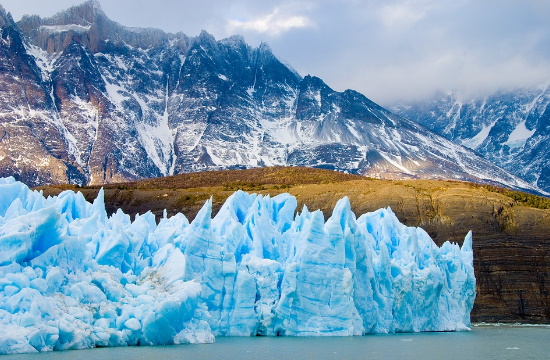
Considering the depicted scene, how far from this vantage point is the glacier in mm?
30125

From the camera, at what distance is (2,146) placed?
502 feet

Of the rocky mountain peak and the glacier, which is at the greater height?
the rocky mountain peak

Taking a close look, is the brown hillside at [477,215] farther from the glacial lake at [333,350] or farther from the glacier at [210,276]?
the glacial lake at [333,350]

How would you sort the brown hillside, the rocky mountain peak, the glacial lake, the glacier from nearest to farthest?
1. the glacial lake
2. the glacier
3. the brown hillside
4. the rocky mountain peak

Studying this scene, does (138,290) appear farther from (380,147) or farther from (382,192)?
(380,147)

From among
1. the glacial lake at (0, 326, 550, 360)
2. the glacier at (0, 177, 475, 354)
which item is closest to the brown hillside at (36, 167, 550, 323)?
the glacier at (0, 177, 475, 354)

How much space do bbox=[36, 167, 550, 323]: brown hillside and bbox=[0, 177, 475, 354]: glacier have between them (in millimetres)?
27545

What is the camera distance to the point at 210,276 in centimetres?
3706

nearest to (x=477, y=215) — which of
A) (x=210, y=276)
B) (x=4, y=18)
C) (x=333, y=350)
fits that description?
(x=210, y=276)

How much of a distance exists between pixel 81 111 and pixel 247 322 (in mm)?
152760

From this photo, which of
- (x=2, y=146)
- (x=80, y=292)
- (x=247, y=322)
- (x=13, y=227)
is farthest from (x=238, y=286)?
(x=2, y=146)

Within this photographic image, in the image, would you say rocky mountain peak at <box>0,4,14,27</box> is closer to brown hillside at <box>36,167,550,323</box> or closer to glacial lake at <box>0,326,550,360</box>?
brown hillside at <box>36,167,550,323</box>

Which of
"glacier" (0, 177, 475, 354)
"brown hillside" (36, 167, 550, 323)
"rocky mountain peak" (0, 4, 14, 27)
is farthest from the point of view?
"rocky mountain peak" (0, 4, 14, 27)

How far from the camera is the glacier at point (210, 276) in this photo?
30125 mm
